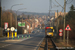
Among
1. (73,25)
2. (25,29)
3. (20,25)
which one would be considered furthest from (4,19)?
(73,25)

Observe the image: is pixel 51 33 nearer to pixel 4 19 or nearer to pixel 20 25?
pixel 4 19

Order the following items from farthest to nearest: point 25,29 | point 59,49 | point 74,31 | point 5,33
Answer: point 25,29, point 5,33, point 74,31, point 59,49

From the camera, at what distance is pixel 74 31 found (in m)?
35.7

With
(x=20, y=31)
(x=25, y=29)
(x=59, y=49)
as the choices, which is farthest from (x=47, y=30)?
(x=25, y=29)

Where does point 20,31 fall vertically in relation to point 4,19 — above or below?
below

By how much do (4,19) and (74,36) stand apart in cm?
5332

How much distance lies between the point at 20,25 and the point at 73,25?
74.6 meters

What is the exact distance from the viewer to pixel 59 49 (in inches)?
538

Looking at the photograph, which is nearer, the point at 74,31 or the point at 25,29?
the point at 74,31

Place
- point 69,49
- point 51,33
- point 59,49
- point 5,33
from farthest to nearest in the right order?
1. point 5,33
2. point 51,33
3. point 59,49
4. point 69,49

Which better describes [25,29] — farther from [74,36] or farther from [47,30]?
[74,36]

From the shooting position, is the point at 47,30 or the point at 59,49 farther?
the point at 47,30

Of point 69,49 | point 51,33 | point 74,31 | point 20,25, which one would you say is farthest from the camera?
point 20,25

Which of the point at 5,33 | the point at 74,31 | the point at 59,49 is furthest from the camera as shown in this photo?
the point at 5,33
